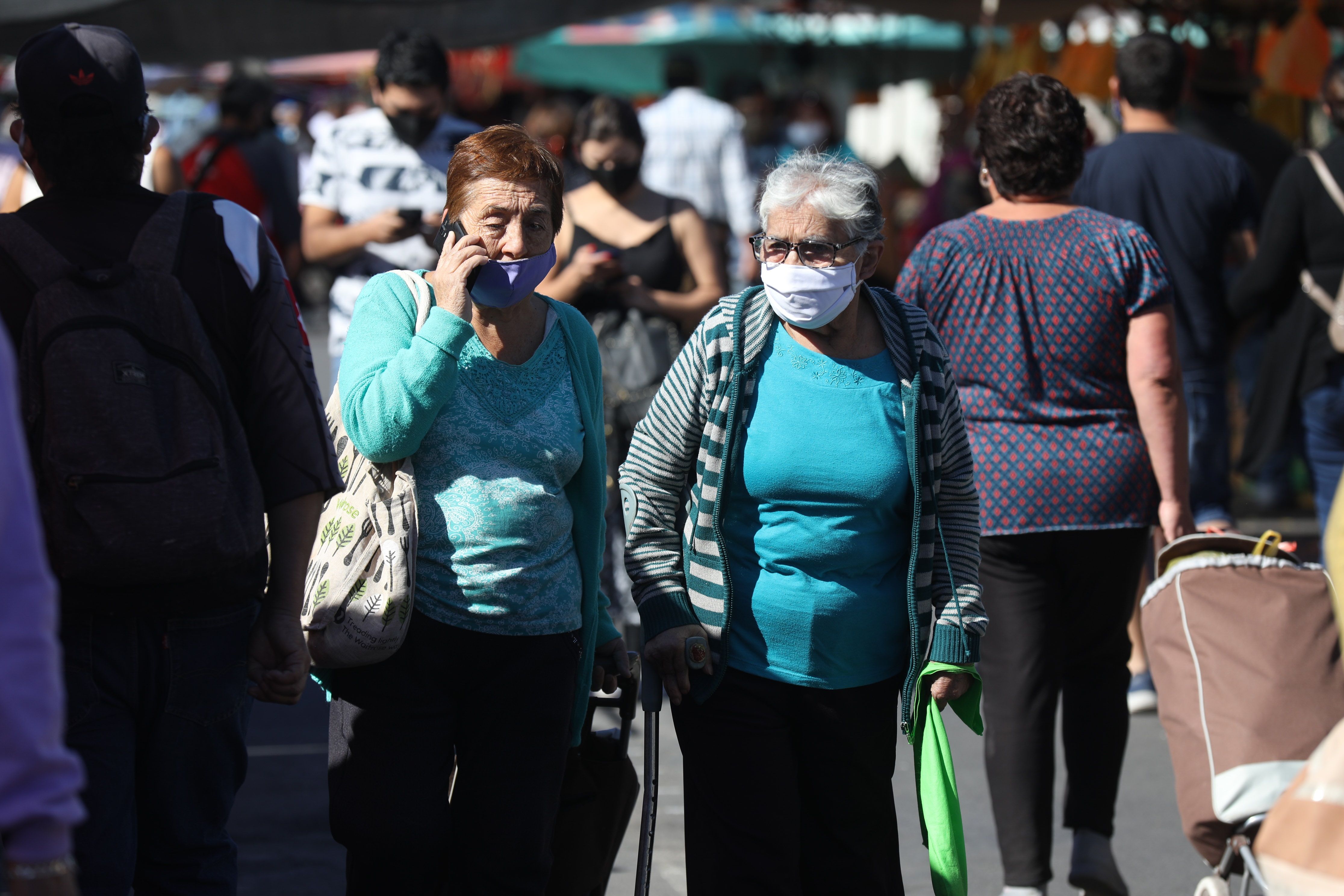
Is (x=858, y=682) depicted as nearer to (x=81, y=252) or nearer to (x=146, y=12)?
(x=81, y=252)

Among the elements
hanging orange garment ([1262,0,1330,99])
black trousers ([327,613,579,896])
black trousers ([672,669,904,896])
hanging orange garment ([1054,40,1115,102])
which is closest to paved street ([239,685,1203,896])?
black trousers ([672,669,904,896])

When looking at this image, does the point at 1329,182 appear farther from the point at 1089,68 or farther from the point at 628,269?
the point at 1089,68

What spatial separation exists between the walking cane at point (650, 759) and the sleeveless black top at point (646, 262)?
242 cm

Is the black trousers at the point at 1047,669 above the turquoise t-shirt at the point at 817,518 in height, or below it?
below

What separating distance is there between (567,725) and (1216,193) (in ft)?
11.3

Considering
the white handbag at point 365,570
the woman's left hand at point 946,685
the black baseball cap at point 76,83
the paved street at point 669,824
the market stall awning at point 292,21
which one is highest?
the market stall awning at point 292,21

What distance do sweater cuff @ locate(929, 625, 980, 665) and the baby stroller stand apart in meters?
0.63

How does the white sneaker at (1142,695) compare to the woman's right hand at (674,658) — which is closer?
the woman's right hand at (674,658)

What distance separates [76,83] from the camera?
8.32 feet

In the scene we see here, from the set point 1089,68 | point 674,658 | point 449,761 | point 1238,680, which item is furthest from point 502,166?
point 1089,68

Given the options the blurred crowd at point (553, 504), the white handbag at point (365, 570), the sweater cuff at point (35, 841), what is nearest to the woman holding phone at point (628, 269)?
the blurred crowd at point (553, 504)

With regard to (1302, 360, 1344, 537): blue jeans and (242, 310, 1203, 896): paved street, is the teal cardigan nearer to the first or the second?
(242, 310, 1203, 896): paved street

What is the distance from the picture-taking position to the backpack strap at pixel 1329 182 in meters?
5.16

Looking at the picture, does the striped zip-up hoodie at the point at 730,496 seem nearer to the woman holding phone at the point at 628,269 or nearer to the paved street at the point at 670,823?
the paved street at the point at 670,823
